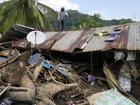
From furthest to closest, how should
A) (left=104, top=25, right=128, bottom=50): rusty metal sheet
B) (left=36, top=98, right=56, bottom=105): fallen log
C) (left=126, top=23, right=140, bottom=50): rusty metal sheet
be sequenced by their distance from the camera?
(left=104, top=25, right=128, bottom=50): rusty metal sheet < (left=126, top=23, right=140, bottom=50): rusty metal sheet < (left=36, top=98, right=56, bottom=105): fallen log

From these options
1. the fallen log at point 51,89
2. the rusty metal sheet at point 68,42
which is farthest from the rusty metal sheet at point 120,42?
the fallen log at point 51,89

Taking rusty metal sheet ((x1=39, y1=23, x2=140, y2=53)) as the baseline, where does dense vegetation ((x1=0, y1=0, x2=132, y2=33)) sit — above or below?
above

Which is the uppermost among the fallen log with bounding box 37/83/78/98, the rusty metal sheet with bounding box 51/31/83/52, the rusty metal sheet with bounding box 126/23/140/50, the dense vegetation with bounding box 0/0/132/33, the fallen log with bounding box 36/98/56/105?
the dense vegetation with bounding box 0/0/132/33

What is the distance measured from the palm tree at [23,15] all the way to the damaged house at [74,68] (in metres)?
5.68

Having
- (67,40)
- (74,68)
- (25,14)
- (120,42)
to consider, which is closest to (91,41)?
(74,68)

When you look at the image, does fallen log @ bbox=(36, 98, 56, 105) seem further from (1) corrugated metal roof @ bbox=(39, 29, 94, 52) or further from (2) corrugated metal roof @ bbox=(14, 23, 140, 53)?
(1) corrugated metal roof @ bbox=(39, 29, 94, 52)

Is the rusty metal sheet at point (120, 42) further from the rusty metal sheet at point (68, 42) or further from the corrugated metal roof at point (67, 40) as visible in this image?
the rusty metal sheet at point (68, 42)

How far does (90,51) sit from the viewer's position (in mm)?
12141

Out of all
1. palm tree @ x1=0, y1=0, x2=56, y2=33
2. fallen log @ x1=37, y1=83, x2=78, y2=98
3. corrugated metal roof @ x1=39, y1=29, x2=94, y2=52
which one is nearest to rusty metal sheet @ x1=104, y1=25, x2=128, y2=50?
corrugated metal roof @ x1=39, y1=29, x2=94, y2=52

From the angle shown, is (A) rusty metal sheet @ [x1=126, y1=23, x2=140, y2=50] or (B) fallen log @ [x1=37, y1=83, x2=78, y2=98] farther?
(A) rusty metal sheet @ [x1=126, y1=23, x2=140, y2=50]

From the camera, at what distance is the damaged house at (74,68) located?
10.5 m

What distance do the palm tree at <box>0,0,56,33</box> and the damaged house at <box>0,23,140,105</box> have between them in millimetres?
5675

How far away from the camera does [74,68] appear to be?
12.9 m

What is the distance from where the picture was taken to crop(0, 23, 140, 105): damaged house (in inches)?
412
